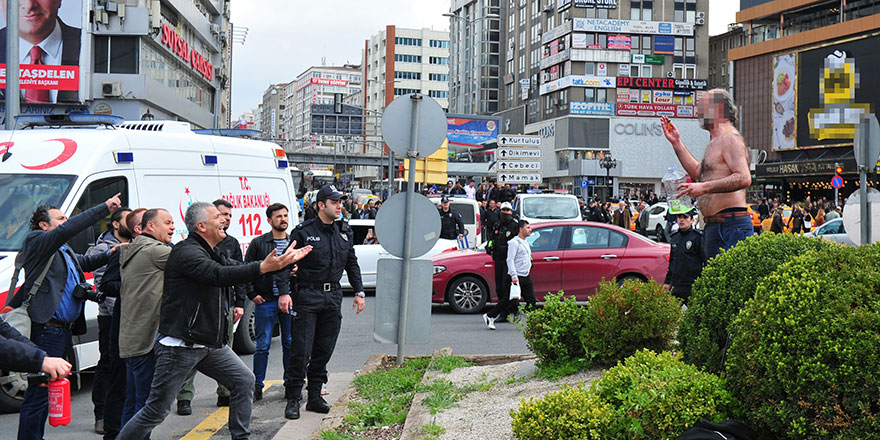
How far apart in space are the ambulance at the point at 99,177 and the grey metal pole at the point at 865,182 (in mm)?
7288

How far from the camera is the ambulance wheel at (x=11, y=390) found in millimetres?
7574

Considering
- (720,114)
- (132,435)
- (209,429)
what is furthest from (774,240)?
(209,429)

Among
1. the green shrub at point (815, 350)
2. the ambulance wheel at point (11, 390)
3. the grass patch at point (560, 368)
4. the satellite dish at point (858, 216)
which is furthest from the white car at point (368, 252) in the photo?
the green shrub at point (815, 350)

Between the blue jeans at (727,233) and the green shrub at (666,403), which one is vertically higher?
the blue jeans at (727,233)

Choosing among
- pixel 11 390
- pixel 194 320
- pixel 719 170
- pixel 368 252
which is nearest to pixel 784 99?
pixel 368 252

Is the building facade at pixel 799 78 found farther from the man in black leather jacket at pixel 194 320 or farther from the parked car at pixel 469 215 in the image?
the man in black leather jacket at pixel 194 320

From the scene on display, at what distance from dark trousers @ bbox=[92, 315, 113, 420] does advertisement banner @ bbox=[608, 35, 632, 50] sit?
272 ft

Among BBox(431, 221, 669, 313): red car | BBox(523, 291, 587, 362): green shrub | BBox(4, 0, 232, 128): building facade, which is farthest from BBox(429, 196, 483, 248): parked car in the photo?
BBox(523, 291, 587, 362): green shrub

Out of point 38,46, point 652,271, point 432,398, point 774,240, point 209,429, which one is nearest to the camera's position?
point 774,240

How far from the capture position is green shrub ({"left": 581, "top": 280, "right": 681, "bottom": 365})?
20.3 ft

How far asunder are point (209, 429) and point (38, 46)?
110 ft

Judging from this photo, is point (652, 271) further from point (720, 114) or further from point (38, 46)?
point (38, 46)

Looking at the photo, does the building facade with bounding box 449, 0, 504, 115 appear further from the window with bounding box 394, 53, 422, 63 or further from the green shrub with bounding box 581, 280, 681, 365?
the green shrub with bounding box 581, 280, 681, 365

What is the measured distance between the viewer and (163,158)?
30.7ft
